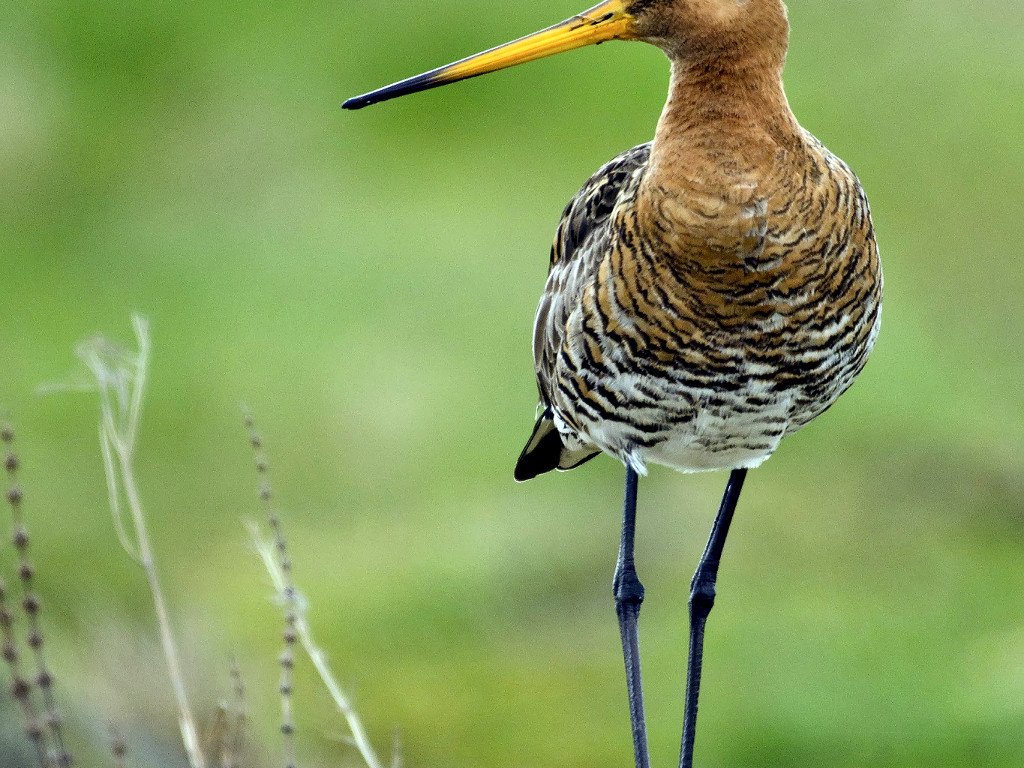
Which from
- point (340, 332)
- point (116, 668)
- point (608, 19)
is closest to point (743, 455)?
point (608, 19)

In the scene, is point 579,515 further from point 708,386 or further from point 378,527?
point 708,386

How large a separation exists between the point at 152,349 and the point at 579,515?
10.2 ft

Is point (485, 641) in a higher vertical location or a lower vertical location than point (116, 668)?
lower

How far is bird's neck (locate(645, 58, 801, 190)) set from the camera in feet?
15.0

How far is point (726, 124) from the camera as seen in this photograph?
180 inches

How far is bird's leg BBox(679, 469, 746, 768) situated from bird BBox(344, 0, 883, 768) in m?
0.55

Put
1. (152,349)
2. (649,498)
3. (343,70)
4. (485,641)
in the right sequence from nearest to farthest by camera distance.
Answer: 1. (485,641)
2. (649,498)
3. (152,349)
4. (343,70)

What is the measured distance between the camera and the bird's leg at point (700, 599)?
5488 mm

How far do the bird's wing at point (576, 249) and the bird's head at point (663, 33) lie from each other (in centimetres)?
43

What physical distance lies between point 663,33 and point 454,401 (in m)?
6.37

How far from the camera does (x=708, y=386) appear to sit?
4742 millimetres

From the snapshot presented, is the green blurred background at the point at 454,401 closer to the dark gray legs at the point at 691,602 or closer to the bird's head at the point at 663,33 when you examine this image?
the dark gray legs at the point at 691,602

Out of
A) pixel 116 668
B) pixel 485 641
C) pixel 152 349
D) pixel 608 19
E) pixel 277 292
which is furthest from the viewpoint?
pixel 277 292

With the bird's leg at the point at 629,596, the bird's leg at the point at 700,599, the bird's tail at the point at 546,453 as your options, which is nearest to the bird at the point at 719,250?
the bird's leg at the point at 700,599
